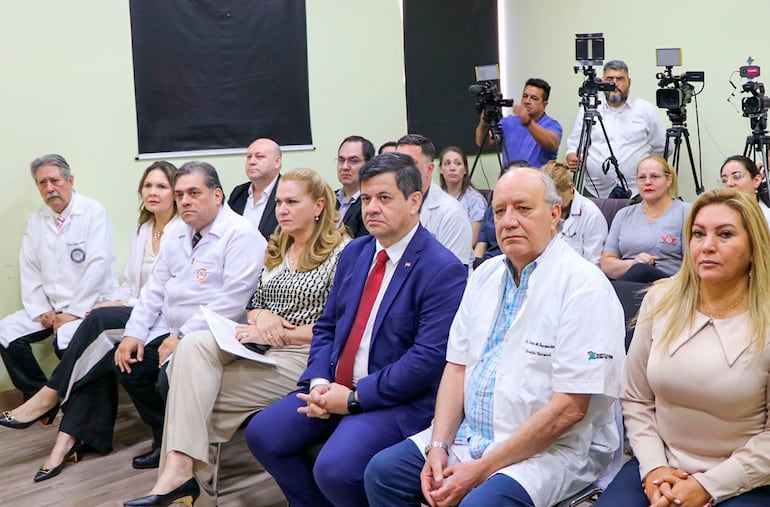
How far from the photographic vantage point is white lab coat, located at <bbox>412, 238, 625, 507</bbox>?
1871mm

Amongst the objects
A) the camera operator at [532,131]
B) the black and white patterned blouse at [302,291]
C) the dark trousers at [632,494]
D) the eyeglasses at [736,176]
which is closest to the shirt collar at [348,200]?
the black and white patterned blouse at [302,291]

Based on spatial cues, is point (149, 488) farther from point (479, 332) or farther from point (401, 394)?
point (479, 332)

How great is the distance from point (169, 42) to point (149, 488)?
109 inches

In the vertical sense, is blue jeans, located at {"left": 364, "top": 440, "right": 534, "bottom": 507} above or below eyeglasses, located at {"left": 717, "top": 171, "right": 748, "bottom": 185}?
below

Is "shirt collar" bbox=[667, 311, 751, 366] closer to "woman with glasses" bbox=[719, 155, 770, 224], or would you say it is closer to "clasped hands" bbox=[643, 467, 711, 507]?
"clasped hands" bbox=[643, 467, 711, 507]

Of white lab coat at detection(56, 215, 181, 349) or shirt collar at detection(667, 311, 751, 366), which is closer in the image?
shirt collar at detection(667, 311, 751, 366)

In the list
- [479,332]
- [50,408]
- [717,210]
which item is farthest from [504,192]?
[50,408]

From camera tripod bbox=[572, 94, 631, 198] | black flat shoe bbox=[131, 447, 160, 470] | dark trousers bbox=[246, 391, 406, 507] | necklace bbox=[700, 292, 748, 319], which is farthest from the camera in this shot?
camera tripod bbox=[572, 94, 631, 198]

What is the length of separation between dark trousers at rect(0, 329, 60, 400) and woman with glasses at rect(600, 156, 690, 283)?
2974 mm

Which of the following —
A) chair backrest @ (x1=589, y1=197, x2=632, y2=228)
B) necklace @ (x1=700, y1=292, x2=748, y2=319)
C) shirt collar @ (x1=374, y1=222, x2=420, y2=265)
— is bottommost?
necklace @ (x1=700, y1=292, x2=748, y2=319)

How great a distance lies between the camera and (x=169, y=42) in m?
4.80

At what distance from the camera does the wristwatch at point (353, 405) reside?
7.75 feet

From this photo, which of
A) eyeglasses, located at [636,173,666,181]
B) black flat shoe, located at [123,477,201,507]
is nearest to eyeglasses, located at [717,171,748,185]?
eyeglasses, located at [636,173,666,181]

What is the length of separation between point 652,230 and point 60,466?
2.98m
